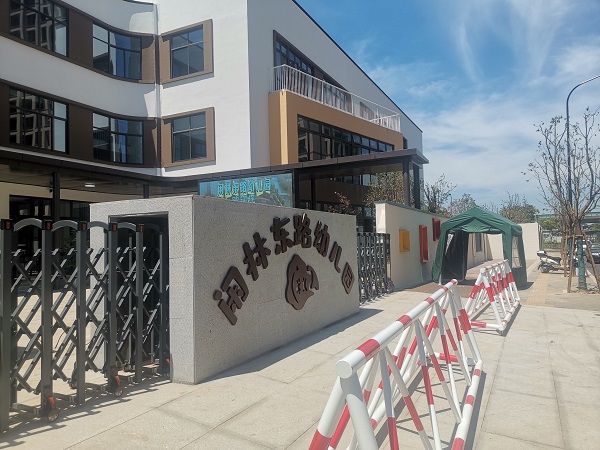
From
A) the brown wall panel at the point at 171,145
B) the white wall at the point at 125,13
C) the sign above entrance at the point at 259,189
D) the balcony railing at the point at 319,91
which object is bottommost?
the sign above entrance at the point at 259,189

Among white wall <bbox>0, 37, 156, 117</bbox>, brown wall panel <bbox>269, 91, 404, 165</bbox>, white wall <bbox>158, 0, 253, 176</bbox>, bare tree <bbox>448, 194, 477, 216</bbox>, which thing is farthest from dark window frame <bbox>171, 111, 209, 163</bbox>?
bare tree <bbox>448, 194, 477, 216</bbox>

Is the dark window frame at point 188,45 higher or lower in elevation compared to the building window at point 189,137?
higher

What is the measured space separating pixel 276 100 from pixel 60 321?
574 inches

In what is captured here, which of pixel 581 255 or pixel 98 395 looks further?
pixel 581 255

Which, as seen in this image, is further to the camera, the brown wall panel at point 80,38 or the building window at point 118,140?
the building window at point 118,140

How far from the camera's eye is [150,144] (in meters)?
17.6

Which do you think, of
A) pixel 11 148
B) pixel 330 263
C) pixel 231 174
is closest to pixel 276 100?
pixel 231 174

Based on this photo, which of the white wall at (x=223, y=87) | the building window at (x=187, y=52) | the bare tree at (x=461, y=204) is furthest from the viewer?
the bare tree at (x=461, y=204)

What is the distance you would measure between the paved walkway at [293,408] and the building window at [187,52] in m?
14.4

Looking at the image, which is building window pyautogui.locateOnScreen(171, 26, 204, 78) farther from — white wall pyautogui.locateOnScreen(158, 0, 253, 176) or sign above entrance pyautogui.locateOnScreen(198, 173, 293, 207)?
sign above entrance pyautogui.locateOnScreen(198, 173, 293, 207)

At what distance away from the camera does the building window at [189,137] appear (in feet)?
56.2

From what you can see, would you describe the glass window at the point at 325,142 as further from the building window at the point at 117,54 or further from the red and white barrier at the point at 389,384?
the red and white barrier at the point at 389,384

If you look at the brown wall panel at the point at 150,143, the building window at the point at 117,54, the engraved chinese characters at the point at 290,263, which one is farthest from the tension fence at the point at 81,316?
the building window at the point at 117,54

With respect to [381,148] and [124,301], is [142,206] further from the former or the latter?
[381,148]
